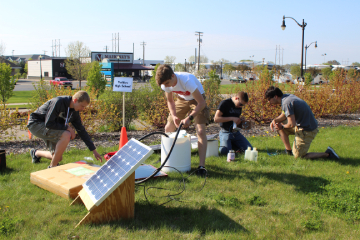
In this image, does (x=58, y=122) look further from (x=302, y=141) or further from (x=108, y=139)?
A: (x=302, y=141)

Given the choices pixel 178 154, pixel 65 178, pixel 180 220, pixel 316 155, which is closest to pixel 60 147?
pixel 65 178

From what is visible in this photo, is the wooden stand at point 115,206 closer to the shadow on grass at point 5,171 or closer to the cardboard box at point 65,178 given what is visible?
the cardboard box at point 65,178

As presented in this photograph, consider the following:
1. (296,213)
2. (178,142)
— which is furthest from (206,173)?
(296,213)

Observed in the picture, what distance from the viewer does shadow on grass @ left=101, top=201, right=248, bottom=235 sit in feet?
9.20

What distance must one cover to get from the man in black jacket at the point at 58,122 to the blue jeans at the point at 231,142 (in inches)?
97.7

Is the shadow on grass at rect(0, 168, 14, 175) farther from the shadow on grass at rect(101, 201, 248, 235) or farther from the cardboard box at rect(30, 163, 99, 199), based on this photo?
the shadow on grass at rect(101, 201, 248, 235)

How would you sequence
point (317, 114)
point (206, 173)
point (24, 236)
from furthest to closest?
point (317, 114)
point (206, 173)
point (24, 236)

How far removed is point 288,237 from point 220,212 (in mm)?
741

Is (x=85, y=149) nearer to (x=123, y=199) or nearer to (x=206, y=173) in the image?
(x=206, y=173)

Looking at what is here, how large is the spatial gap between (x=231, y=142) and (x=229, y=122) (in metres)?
0.42

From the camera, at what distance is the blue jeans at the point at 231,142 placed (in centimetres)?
566

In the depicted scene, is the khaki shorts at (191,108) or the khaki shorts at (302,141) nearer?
Answer: the khaki shorts at (191,108)

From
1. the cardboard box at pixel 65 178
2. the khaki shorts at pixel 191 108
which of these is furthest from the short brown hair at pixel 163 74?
the cardboard box at pixel 65 178

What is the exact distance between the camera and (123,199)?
287cm
